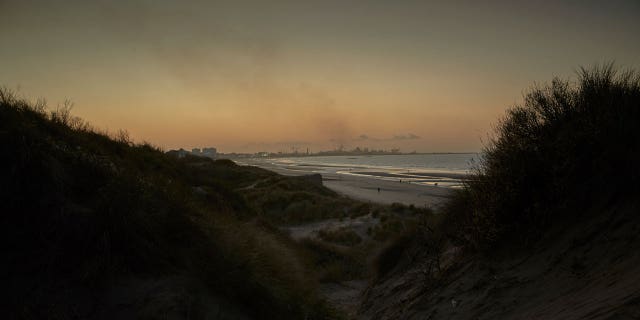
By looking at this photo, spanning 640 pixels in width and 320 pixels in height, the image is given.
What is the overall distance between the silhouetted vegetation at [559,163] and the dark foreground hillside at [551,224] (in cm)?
1

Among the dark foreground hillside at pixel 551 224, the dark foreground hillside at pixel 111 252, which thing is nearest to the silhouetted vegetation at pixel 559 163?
the dark foreground hillside at pixel 551 224

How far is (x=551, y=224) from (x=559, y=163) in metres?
0.85

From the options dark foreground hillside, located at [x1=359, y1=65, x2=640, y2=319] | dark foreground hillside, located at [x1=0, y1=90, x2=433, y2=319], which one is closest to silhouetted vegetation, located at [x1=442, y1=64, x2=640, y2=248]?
dark foreground hillside, located at [x1=359, y1=65, x2=640, y2=319]

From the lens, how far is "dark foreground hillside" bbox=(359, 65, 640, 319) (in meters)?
3.25

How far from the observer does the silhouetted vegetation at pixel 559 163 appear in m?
4.07

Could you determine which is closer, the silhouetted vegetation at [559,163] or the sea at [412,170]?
the silhouetted vegetation at [559,163]

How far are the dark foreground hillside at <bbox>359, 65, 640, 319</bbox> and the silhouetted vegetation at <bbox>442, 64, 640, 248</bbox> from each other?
0.04ft

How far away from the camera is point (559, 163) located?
4.52m

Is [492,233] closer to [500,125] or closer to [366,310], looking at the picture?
[500,125]

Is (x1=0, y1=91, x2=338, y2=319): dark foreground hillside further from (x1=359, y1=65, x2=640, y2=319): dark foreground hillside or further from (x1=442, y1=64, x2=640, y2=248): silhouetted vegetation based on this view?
(x1=442, y1=64, x2=640, y2=248): silhouetted vegetation

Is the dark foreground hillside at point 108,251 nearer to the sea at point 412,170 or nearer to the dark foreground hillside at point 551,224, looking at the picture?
the dark foreground hillside at point 551,224

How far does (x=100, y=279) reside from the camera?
329 centimetres

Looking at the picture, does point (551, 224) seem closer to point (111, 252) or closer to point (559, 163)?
point (559, 163)

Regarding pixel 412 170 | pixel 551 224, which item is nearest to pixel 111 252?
pixel 551 224
